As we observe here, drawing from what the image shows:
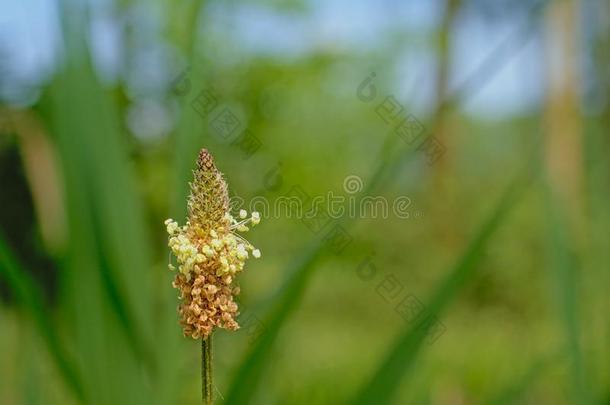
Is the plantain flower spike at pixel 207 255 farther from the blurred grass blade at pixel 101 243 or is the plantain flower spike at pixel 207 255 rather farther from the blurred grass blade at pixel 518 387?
the blurred grass blade at pixel 518 387

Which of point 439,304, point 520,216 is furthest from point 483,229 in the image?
point 520,216

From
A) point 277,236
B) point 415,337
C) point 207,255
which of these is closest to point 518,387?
point 415,337

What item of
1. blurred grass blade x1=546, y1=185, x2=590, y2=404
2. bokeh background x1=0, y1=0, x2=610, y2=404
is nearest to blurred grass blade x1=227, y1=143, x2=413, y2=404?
bokeh background x1=0, y1=0, x2=610, y2=404

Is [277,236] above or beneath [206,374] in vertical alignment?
beneath

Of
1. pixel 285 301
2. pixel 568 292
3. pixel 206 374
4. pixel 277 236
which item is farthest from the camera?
pixel 277 236

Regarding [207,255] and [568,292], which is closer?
[207,255]

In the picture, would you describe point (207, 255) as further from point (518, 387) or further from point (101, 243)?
point (518, 387)

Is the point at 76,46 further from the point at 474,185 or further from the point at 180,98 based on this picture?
the point at 474,185
